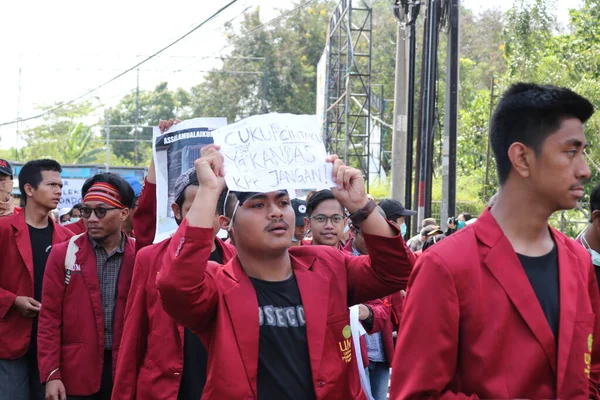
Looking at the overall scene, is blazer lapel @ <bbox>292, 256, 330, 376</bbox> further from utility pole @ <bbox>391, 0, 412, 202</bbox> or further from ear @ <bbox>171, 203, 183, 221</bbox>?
utility pole @ <bbox>391, 0, 412, 202</bbox>

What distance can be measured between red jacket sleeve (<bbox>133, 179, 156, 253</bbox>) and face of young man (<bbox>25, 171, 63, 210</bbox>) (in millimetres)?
1916

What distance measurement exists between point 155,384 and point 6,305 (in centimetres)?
270

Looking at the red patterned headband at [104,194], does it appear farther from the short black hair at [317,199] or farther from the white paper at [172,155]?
the short black hair at [317,199]

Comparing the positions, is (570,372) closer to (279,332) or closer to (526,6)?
(279,332)

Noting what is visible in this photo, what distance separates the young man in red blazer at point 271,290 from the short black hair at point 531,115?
74 centimetres

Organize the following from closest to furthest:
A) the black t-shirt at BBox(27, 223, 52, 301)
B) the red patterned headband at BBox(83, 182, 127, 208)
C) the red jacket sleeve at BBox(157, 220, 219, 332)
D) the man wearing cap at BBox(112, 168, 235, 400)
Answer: the red jacket sleeve at BBox(157, 220, 219, 332) < the man wearing cap at BBox(112, 168, 235, 400) < the red patterned headband at BBox(83, 182, 127, 208) < the black t-shirt at BBox(27, 223, 52, 301)

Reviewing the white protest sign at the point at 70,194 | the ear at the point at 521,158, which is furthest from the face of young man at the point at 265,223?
the white protest sign at the point at 70,194

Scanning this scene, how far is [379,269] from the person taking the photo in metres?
3.83

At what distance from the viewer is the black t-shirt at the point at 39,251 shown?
700cm

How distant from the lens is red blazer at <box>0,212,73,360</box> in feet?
22.3

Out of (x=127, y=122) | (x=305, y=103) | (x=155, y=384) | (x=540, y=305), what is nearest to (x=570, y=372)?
(x=540, y=305)

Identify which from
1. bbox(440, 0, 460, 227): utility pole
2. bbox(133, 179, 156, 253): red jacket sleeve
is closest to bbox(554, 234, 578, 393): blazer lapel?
bbox(133, 179, 156, 253): red jacket sleeve

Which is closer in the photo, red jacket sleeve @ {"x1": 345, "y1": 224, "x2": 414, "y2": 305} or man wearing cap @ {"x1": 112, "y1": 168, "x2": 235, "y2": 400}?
red jacket sleeve @ {"x1": 345, "y1": 224, "x2": 414, "y2": 305}

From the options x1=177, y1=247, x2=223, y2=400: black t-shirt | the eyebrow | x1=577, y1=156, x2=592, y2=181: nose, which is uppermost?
the eyebrow
